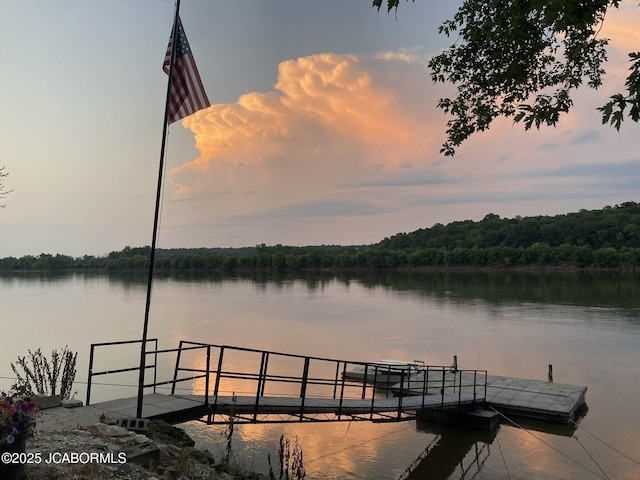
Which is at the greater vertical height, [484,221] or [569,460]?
[484,221]

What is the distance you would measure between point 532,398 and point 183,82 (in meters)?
15.4

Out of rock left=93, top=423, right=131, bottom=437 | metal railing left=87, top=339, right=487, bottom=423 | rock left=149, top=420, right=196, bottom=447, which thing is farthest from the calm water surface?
rock left=93, top=423, right=131, bottom=437

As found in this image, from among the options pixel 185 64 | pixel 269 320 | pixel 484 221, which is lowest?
pixel 269 320

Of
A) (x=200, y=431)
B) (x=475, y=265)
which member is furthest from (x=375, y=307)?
(x=475, y=265)

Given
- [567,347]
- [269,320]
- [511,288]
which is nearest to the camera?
[567,347]

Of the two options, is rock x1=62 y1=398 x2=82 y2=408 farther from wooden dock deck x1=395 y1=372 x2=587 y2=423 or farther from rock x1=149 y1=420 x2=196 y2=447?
wooden dock deck x1=395 y1=372 x2=587 y2=423

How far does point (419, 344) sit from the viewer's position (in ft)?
108

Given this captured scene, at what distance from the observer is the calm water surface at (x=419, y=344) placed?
13.5m

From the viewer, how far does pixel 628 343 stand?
3056 cm

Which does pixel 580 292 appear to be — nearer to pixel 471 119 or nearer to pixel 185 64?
pixel 471 119

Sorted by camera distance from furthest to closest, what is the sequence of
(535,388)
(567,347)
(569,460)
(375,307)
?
(375,307), (567,347), (535,388), (569,460)

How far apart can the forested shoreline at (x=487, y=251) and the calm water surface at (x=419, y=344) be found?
2928 centimetres

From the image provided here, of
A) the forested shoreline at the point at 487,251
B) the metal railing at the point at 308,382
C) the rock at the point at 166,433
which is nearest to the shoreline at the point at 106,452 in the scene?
the rock at the point at 166,433

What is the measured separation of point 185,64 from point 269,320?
128 ft
